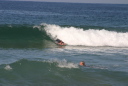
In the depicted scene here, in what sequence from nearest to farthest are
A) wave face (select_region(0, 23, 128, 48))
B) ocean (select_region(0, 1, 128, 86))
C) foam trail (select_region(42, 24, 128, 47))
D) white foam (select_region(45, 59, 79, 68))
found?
ocean (select_region(0, 1, 128, 86))
white foam (select_region(45, 59, 79, 68))
wave face (select_region(0, 23, 128, 48))
foam trail (select_region(42, 24, 128, 47))

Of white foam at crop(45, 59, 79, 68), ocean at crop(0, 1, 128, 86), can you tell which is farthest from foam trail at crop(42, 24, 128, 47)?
white foam at crop(45, 59, 79, 68)

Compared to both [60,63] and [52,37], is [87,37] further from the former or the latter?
[60,63]

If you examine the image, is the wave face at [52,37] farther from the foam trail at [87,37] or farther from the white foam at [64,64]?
the white foam at [64,64]

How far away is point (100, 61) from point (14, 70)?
551 cm

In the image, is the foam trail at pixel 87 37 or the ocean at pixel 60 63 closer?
the ocean at pixel 60 63

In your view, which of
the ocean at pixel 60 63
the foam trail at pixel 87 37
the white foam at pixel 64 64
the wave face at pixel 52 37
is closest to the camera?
the ocean at pixel 60 63

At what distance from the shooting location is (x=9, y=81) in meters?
12.8

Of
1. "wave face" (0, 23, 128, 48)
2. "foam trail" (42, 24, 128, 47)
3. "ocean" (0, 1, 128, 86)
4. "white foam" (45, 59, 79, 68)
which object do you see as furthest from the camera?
"foam trail" (42, 24, 128, 47)

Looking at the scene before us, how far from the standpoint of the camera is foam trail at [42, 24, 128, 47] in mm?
25344

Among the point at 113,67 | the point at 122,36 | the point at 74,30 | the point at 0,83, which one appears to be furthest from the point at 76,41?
the point at 0,83

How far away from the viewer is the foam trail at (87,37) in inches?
998

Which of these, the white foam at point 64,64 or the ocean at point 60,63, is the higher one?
the white foam at point 64,64

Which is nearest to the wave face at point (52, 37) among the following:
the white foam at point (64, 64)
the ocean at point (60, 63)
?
the ocean at point (60, 63)

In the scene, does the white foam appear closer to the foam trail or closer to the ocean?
the ocean
